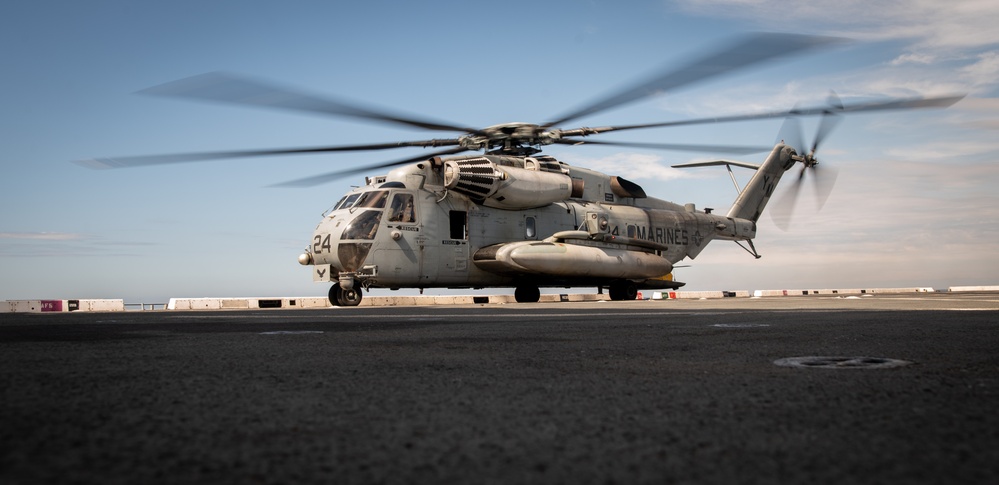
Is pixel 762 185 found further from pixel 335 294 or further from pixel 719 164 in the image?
pixel 335 294

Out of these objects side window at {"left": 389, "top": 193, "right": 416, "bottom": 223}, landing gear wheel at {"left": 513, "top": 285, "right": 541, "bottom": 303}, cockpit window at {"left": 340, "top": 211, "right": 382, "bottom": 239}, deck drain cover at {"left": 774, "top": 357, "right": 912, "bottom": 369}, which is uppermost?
side window at {"left": 389, "top": 193, "right": 416, "bottom": 223}

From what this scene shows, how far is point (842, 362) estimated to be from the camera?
14.4ft

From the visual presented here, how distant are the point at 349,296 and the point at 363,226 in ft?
5.78

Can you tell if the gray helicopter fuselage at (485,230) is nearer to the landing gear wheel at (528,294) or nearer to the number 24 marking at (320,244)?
the number 24 marking at (320,244)

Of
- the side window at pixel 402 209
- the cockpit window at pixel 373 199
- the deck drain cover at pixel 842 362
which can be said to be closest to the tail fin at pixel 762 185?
the side window at pixel 402 209

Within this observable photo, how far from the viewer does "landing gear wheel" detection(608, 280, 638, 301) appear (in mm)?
22766

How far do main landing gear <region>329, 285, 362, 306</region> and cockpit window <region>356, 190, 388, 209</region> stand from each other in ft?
6.55

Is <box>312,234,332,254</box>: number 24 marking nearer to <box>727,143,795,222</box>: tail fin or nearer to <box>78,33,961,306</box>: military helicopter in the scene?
<box>78,33,961,306</box>: military helicopter

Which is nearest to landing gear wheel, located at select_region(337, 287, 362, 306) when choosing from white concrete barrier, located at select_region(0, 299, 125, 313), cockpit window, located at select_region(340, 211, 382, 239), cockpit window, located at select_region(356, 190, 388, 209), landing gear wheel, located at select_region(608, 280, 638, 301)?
cockpit window, located at select_region(340, 211, 382, 239)

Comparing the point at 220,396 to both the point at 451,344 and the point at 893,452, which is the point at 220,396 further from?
the point at 451,344

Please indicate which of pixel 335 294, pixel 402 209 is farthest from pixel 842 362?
pixel 335 294

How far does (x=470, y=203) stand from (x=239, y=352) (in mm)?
14637

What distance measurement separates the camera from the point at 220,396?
317cm

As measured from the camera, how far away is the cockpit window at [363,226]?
18.0 meters
